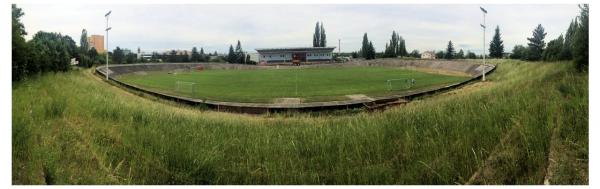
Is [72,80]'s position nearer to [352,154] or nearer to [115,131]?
[115,131]

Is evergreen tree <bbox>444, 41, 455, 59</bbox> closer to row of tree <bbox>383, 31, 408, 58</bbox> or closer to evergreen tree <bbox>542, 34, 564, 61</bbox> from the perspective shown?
row of tree <bbox>383, 31, 408, 58</bbox>

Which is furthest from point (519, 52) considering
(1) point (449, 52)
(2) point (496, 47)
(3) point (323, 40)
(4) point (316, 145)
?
(4) point (316, 145)

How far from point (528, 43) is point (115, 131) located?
527 cm

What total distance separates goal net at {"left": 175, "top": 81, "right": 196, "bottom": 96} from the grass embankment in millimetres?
1991

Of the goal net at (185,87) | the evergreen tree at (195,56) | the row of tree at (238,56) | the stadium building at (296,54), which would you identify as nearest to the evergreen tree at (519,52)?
the stadium building at (296,54)

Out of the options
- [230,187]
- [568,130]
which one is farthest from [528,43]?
[230,187]

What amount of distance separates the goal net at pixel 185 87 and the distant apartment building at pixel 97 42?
1337mm

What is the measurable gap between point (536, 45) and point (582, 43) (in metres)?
1.52

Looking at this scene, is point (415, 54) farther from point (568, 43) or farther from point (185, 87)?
point (185, 87)

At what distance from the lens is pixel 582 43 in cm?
329

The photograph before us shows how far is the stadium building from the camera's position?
20.0ft

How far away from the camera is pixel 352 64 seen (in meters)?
6.62

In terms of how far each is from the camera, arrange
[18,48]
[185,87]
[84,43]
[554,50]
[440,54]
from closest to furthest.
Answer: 1. [18,48]
2. [554,50]
3. [84,43]
4. [440,54]
5. [185,87]

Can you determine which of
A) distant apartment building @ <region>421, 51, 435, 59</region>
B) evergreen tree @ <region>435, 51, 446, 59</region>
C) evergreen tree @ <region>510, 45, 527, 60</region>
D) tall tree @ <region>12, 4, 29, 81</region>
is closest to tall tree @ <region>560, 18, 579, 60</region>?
evergreen tree @ <region>510, 45, 527, 60</region>
